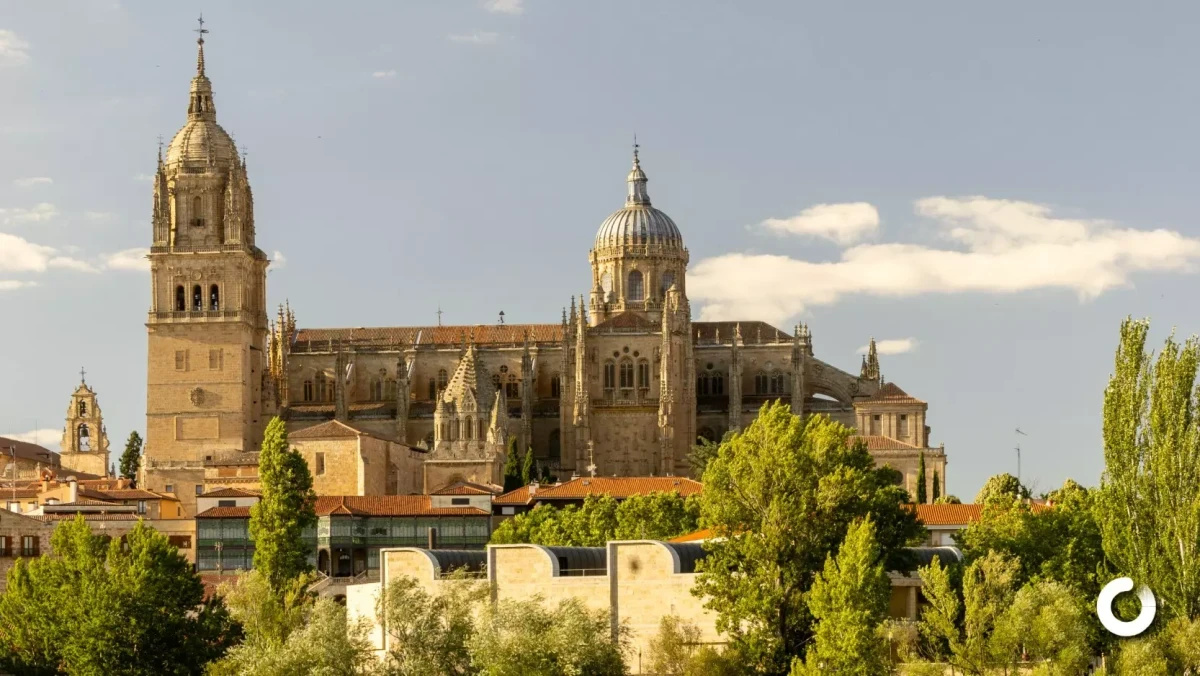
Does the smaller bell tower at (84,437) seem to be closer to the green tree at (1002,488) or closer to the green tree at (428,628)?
the green tree at (1002,488)

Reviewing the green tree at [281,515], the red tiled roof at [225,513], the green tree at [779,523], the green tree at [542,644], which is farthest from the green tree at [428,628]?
the red tiled roof at [225,513]

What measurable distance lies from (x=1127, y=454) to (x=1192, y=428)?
1875 millimetres

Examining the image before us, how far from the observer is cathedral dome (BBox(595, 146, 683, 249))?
13150cm

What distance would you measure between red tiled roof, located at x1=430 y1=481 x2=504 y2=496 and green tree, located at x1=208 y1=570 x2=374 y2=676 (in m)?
27.1

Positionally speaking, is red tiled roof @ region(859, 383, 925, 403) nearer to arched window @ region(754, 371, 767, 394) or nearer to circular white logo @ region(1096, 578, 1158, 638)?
arched window @ region(754, 371, 767, 394)

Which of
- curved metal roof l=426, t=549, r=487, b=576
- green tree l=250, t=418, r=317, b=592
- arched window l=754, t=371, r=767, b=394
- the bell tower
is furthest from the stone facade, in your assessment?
curved metal roof l=426, t=549, r=487, b=576

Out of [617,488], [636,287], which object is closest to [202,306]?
[636,287]

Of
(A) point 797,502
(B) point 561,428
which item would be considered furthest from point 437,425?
(A) point 797,502

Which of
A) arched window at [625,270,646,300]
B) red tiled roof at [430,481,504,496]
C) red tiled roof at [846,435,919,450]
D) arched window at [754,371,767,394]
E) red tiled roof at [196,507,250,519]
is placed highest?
arched window at [625,270,646,300]

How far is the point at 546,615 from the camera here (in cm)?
5659

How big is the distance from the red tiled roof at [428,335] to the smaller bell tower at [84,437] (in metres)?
19.3

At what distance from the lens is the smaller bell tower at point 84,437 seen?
139375mm

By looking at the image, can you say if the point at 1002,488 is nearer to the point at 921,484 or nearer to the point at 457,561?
the point at 921,484

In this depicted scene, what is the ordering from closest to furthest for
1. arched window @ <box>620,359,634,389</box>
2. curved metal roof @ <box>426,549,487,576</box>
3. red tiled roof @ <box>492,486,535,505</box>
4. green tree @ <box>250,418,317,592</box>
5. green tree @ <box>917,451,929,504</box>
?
curved metal roof @ <box>426,549,487,576</box>
green tree @ <box>250,418,317,592</box>
red tiled roof @ <box>492,486,535,505</box>
green tree @ <box>917,451,929,504</box>
arched window @ <box>620,359,634,389</box>
